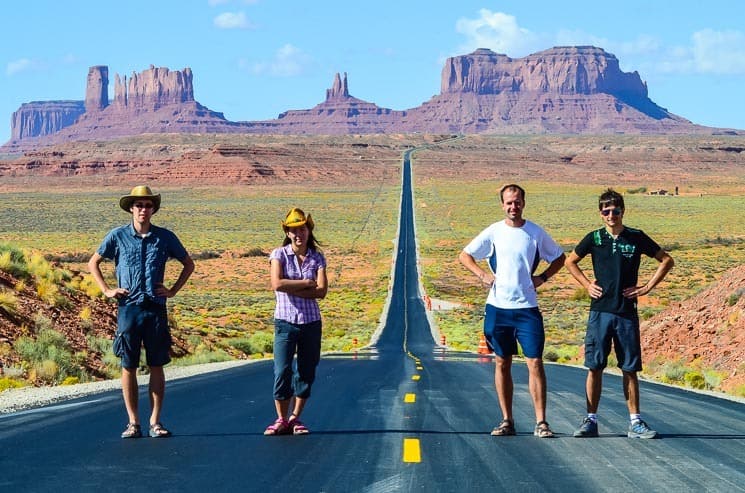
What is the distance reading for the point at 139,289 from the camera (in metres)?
8.90

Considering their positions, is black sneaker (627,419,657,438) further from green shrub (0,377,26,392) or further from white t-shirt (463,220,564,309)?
green shrub (0,377,26,392)

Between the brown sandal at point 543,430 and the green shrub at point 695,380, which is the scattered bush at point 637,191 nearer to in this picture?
the green shrub at point 695,380

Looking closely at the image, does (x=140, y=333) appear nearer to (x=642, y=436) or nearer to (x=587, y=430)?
(x=587, y=430)

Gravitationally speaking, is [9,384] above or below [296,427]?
below

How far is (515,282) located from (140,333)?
3.02 metres

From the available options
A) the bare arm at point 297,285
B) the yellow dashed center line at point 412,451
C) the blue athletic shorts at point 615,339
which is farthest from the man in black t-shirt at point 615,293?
the bare arm at point 297,285

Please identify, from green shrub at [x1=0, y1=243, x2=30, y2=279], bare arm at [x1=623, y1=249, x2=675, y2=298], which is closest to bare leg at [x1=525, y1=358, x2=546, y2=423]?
bare arm at [x1=623, y1=249, x2=675, y2=298]

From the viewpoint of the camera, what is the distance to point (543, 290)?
188ft

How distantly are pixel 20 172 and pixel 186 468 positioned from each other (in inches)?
7539

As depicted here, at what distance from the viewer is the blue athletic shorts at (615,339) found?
9.10m

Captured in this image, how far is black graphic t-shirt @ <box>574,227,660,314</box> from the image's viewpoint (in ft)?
29.7

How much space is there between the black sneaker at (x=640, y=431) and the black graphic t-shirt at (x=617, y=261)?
924mm

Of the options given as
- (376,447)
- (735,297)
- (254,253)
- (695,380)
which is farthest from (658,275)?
(254,253)

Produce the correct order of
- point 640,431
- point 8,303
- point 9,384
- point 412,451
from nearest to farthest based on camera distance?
point 412,451
point 640,431
point 9,384
point 8,303
